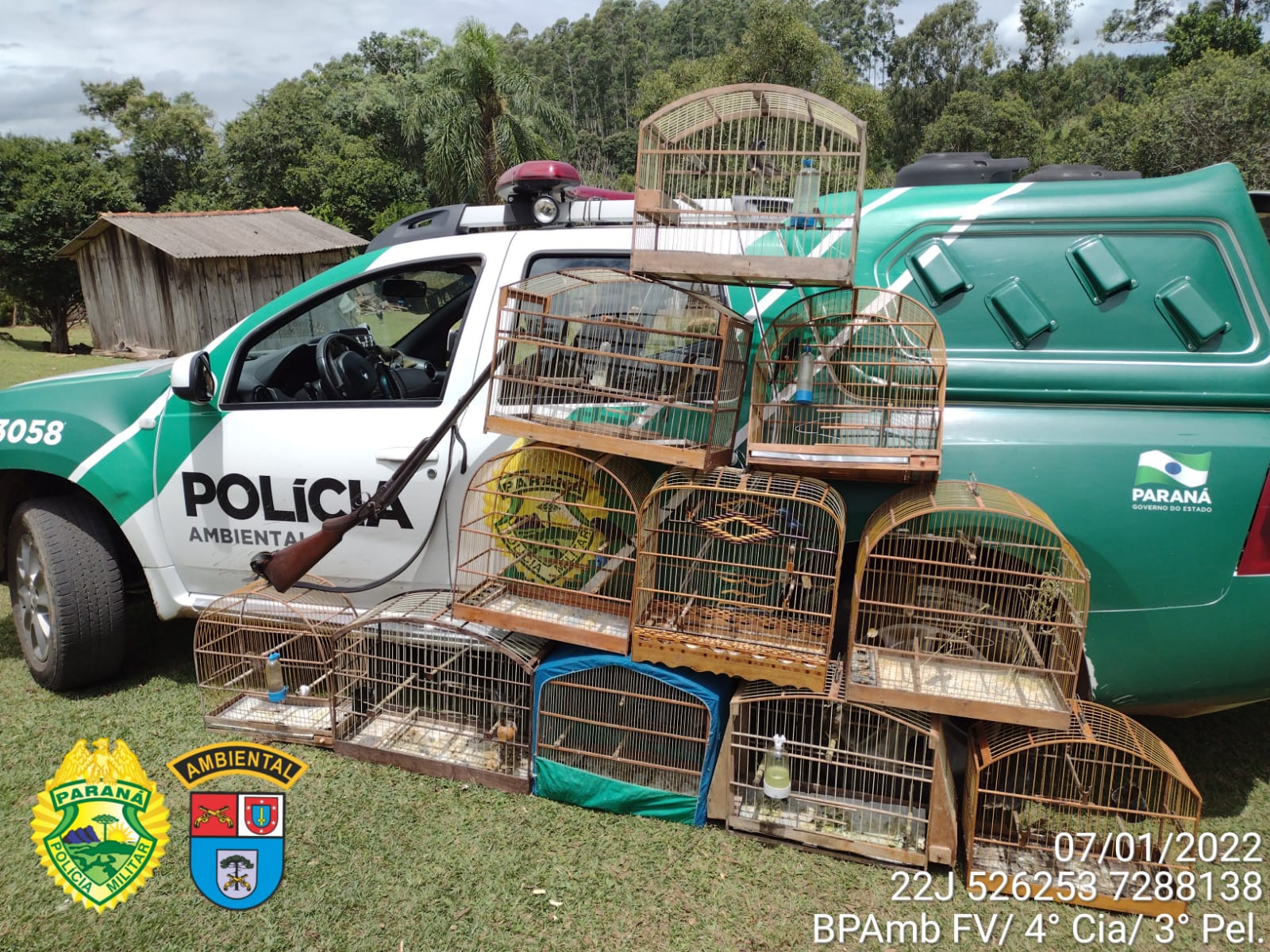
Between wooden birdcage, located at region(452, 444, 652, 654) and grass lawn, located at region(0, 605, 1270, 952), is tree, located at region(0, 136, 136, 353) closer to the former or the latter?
grass lawn, located at region(0, 605, 1270, 952)

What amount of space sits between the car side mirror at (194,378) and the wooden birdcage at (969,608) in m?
2.78

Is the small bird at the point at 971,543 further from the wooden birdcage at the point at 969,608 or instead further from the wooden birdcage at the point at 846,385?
the wooden birdcage at the point at 846,385

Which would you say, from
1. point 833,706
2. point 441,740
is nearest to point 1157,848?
point 833,706

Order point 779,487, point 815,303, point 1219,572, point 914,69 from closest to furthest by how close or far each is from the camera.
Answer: point 1219,572, point 779,487, point 815,303, point 914,69

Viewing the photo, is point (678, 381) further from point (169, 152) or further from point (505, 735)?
point (169, 152)

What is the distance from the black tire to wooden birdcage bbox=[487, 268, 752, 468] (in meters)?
2.15

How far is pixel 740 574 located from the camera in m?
3.07

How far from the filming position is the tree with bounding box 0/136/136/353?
20.1m

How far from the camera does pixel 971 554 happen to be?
276 cm

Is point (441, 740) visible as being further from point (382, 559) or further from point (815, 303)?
point (815, 303)

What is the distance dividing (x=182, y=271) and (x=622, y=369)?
1752 cm

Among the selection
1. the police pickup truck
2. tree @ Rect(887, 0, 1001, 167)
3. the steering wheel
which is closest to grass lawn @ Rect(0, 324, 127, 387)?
the police pickup truck

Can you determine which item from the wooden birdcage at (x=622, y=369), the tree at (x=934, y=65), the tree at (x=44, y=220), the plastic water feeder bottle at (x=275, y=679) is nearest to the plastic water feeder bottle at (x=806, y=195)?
the wooden birdcage at (x=622, y=369)

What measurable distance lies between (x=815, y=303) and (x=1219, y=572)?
1622mm
